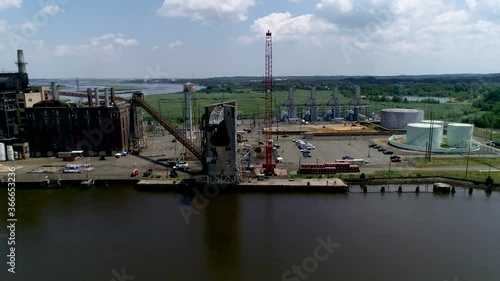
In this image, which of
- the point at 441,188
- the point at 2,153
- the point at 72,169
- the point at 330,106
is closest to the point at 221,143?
the point at 72,169

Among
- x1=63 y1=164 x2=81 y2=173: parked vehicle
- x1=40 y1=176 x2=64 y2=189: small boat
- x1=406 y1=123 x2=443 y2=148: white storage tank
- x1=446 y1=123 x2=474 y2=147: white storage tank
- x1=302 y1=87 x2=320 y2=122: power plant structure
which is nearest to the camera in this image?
x1=40 y1=176 x2=64 y2=189: small boat

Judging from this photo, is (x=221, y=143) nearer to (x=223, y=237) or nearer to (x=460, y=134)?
(x=223, y=237)

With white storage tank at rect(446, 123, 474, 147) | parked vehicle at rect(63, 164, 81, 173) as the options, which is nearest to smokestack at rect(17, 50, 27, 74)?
parked vehicle at rect(63, 164, 81, 173)

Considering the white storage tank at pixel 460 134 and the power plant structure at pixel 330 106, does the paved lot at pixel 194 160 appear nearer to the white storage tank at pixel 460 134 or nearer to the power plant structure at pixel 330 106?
the white storage tank at pixel 460 134

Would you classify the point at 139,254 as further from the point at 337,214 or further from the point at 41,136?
the point at 41,136

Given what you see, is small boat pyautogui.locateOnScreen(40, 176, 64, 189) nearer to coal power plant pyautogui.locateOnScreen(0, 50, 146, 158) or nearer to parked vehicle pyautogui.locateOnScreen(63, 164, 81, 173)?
parked vehicle pyautogui.locateOnScreen(63, 164, 81, 173)

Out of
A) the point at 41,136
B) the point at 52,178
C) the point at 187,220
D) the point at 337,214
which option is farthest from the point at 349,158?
the point at 41,136

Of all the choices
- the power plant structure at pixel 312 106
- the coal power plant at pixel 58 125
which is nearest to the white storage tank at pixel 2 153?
the coal power plant at pixel 58 125
